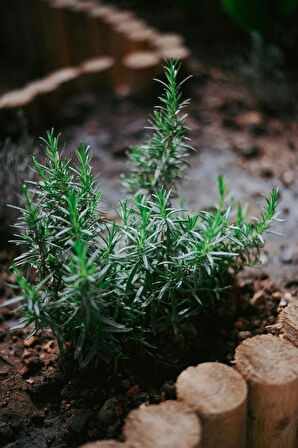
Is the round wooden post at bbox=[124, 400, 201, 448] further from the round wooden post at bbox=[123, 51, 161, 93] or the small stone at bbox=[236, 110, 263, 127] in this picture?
the round wooden post at bbox=[123, 51, 161, 93]

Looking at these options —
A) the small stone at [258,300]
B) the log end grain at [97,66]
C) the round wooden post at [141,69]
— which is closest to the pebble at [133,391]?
the small stone at [258,300]

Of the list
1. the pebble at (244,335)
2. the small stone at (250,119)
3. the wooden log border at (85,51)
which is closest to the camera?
the pebble at (244,335)

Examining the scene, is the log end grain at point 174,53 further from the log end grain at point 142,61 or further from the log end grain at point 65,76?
the log end grain at point 65,76

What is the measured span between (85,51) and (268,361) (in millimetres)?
4279

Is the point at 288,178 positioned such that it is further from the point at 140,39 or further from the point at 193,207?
the point at 140,39

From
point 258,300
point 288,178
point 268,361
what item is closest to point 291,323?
point 268,361

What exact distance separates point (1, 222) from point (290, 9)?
2.85 metres

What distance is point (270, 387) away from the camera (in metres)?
1.45

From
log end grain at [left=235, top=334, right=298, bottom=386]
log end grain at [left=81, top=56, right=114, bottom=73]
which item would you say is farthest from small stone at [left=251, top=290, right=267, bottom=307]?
log end grain at [left=81, top=56, right=114, bottom=73]

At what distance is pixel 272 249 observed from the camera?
2.77 m

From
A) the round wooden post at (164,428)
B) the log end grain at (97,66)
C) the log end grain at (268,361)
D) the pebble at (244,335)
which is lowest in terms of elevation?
the pebble at (244,335)

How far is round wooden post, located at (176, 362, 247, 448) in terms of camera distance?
1.38m

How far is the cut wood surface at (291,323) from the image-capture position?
5.41ft

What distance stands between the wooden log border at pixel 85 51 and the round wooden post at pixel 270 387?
8.78 ft
